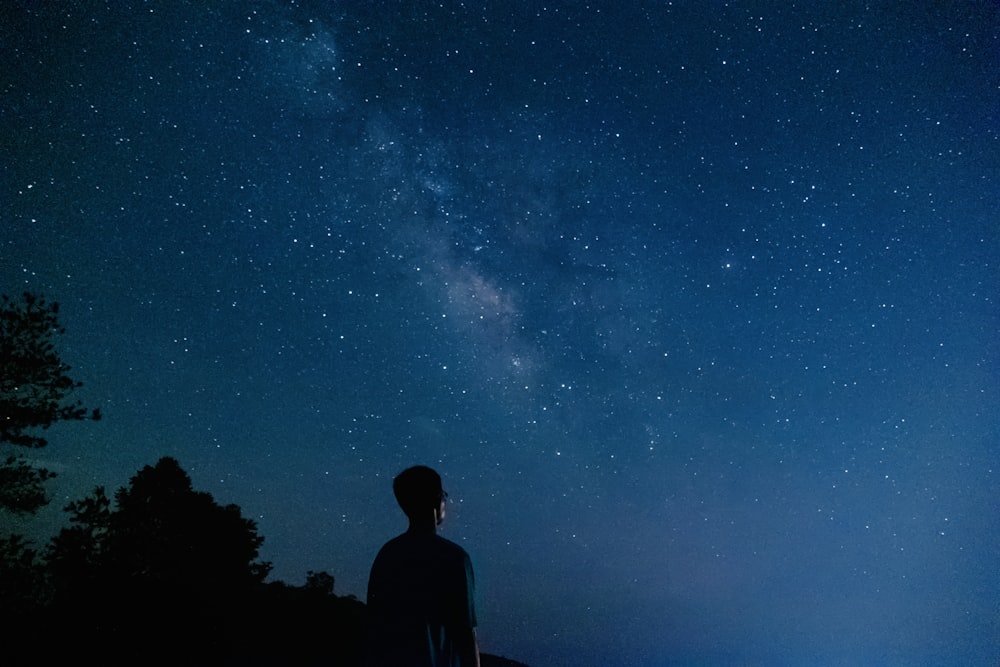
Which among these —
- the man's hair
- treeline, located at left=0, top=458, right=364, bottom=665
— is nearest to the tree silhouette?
treeline, located at left=0, top=458, right=364, bottom=665

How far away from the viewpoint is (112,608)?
11.9 m

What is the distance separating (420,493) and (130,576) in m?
13.4

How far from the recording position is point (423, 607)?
2.12m

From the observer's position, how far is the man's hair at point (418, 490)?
233 cm

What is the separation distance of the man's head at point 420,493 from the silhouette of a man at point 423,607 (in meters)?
0.12

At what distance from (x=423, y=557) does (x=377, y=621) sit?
311mm

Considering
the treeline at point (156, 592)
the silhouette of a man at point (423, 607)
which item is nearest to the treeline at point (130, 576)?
the treeline at point (156, 592)

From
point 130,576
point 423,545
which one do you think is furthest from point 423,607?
point 130,576

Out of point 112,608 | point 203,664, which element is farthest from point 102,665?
point 203,664

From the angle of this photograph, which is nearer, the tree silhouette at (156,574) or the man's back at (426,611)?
the man's back at (426,611)

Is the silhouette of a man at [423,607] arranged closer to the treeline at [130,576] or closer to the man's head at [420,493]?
the man's head at [420,493]

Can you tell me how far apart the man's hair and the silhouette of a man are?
0.13m

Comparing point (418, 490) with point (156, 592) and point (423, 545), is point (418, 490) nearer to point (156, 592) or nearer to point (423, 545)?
point (423, 545)

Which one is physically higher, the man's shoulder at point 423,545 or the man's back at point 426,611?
the man's shoulder at point 423,545
